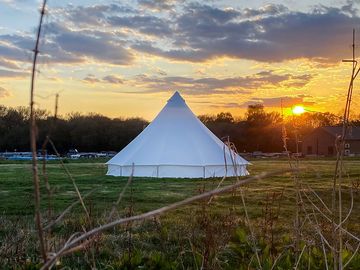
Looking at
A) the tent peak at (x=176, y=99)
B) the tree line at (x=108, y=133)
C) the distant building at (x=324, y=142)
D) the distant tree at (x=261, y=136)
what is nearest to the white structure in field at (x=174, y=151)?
the tent peak at (x=176, y=99)

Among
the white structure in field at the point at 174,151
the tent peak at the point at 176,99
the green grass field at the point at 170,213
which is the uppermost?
the tent peak at the point at 176,99

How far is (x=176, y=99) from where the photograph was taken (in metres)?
21.4

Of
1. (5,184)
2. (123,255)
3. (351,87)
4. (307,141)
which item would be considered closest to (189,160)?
(5,184)

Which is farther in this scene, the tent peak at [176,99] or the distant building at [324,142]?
the distant building at [324,142]

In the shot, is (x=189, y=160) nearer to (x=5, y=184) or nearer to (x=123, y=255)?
(x=5, y=184)

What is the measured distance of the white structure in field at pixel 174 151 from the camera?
20.0 m

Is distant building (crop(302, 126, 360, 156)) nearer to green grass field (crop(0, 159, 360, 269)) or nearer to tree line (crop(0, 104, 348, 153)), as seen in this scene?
tree line (crop(0, 104, 348, 153))

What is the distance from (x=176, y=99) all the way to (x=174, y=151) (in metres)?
2.37

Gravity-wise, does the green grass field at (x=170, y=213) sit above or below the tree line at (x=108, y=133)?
below

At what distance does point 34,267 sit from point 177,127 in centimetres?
1719

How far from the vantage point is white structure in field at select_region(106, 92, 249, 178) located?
1995 cm

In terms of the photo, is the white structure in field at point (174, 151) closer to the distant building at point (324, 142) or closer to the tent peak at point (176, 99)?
the tent peak at point (176, 99)

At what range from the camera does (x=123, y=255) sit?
172 inches

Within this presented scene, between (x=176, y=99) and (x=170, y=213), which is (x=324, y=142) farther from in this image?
(x=170, y=213)
